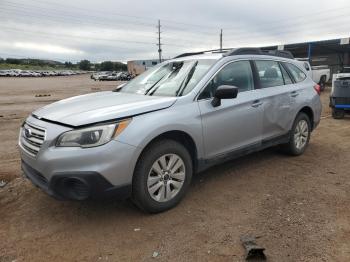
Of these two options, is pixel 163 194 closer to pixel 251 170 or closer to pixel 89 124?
pixel 89 124

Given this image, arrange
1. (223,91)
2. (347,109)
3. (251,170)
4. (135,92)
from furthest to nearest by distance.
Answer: (347,109), (251,170), (135,92), (223,91)

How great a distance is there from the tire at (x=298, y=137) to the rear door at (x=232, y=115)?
1.02 m

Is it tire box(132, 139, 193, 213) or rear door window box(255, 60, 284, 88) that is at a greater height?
rear door window box(255, 60, 284, 88)

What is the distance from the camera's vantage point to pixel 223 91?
13.2 feet

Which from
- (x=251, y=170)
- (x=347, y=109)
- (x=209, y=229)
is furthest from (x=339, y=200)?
(x=347, y=109)

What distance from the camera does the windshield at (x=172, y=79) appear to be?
4207 millimetres

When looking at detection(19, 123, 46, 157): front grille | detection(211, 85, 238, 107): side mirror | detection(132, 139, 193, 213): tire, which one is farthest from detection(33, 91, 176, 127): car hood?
detection(211, 85, 238, 107): side mirror

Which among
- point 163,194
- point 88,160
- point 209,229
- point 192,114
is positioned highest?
point 192,114

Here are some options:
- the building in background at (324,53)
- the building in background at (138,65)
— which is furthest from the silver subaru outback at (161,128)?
the building in background at (138,65)

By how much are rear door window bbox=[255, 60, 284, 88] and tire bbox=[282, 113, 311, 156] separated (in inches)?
30.4

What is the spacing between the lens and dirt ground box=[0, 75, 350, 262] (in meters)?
3.09

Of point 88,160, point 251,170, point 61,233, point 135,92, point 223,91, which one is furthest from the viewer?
point 251,170

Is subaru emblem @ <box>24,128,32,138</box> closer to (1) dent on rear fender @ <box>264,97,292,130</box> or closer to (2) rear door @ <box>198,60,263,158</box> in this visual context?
(2) rear door @ <box>198,60,263,158</box>

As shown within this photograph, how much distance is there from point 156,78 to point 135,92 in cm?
37
